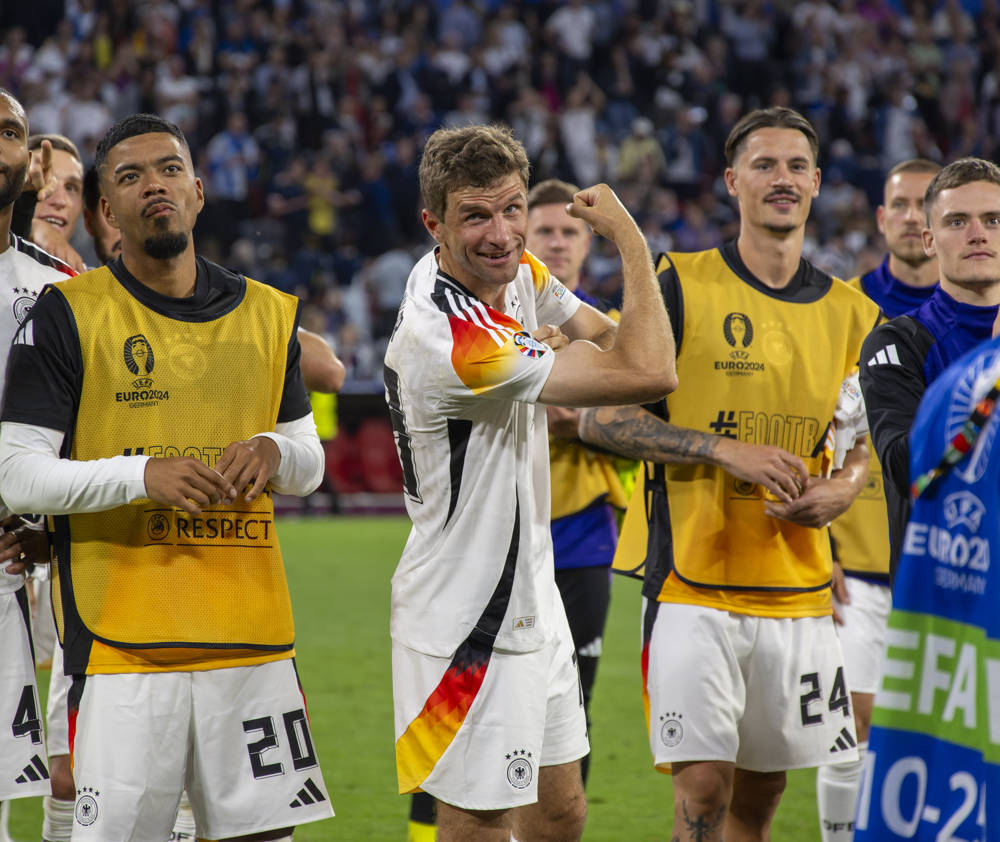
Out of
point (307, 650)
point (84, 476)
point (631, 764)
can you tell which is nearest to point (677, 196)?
point (307, 650)

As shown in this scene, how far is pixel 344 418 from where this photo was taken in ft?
53.5

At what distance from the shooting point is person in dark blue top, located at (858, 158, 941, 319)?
5.42 m

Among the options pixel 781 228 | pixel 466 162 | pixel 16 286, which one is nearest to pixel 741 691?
pixel 781 228

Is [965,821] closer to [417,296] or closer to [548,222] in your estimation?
[417,296]

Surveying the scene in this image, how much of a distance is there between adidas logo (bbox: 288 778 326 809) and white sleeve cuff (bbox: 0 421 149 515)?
0.94 meters

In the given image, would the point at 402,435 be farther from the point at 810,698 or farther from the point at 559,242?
the point at 559,242

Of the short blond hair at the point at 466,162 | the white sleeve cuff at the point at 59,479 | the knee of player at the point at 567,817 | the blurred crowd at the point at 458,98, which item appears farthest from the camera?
the blurred crowd at the point at 458,98

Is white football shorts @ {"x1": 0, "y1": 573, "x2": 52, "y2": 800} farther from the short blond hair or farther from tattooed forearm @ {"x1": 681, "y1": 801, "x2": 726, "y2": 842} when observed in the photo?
tattooed forearm @ {"x1": 681, "y1": 801, "x2": 726, "y2": 842}

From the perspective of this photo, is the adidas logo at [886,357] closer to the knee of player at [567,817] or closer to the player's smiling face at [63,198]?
the knee of player at [567,817]

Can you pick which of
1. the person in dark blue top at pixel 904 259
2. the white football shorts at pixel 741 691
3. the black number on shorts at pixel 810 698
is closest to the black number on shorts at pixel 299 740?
the white football shorts at pixel 741 691

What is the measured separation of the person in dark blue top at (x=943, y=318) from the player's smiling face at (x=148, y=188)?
1981mm

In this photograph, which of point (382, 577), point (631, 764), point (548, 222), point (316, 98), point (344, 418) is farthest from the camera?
point (316, 98)

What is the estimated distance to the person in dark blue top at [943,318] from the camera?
3498 mm

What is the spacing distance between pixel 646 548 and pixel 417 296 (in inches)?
52.6
